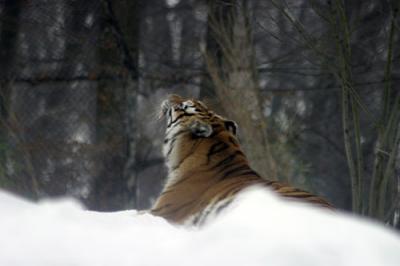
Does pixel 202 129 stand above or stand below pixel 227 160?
above

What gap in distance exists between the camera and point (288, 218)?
1.01m

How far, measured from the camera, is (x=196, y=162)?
11.8 ft

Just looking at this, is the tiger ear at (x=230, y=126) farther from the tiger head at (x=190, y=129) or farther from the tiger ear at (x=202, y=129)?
the tiger ear at (x=202, y=129)

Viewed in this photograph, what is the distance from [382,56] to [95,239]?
556 cm

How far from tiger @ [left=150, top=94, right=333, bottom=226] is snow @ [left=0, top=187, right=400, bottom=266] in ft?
5.87

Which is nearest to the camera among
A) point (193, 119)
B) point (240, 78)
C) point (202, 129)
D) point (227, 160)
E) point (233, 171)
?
point (233, 171)

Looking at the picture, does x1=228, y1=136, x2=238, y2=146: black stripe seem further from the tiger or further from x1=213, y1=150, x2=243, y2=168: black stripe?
x1=213, y1=150, x2=243, y2=168: black stripe

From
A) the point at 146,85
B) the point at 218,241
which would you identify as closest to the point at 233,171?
the point at 218,241

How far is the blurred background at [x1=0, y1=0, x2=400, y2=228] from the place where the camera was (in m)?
5.84

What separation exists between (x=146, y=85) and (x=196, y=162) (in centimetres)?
281

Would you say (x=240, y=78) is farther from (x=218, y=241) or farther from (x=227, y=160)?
(x=218, y=241)

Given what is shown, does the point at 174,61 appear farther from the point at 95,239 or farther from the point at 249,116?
the point at 95,239

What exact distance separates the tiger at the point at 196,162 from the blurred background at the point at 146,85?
159 cm

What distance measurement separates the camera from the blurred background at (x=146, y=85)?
584 cm
